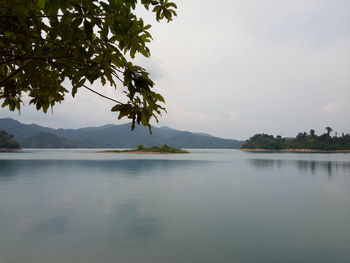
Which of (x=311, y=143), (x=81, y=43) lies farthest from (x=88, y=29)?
(x=311, y=143)

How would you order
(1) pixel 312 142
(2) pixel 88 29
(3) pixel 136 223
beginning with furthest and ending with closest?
(1) pixel 312 142, (3) pixel 136 223, (2) pixel 88 29

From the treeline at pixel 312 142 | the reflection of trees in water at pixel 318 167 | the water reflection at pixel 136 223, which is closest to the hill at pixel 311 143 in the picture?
the treeline at pixel 312 142

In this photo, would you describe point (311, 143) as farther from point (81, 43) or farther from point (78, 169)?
point (81, 43)

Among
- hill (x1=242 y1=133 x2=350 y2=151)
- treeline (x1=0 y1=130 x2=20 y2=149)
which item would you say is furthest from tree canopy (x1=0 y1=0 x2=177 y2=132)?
hill (x1=242 y1=133 x2=350 y2=151)

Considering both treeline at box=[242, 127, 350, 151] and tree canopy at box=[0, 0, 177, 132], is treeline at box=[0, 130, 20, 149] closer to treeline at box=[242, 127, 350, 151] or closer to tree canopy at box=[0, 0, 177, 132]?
treeline at box=[242, 127, 350, 151]

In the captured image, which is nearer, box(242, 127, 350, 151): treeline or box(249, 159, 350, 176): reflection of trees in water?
box(249, 159, 350, 176): reflection of trees in water

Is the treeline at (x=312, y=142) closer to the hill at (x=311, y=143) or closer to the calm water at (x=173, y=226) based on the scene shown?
the hill at (x=311, y=143)

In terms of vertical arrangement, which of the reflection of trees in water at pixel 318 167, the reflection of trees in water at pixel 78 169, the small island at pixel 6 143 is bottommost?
the reflection of trees in water at pixel 78 169

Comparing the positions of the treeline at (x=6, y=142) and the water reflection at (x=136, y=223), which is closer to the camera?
the water reflection at (x=136, y=223)

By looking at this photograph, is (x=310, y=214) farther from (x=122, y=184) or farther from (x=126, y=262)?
(x=122, y=184)

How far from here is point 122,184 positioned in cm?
2797

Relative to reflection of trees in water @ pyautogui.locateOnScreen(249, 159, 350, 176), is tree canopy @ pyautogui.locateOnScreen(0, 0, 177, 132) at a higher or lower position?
higher

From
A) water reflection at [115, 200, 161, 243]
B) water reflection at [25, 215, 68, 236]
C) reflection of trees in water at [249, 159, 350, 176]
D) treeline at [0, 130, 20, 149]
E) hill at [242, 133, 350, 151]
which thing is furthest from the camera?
hill at [242, 133, 350, 151]

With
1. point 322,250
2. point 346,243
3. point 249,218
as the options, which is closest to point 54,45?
point 322,250
